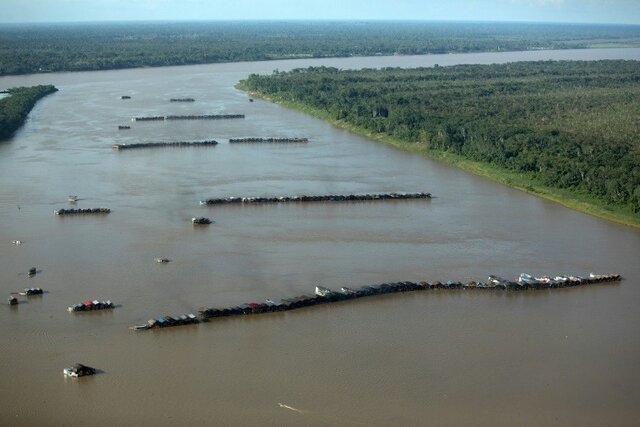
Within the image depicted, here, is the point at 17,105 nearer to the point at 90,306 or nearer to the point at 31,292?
the point at 31,292

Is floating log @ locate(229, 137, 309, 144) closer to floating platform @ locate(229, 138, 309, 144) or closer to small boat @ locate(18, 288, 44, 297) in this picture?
floating platform @ locate(229, 138, 309, 144)

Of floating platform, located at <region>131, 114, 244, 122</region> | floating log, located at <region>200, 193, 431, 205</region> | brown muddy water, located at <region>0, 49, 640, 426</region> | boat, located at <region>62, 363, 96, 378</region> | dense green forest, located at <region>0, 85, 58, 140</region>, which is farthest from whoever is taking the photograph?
floating platform, located at <region>131, 114, 244, 122</region>

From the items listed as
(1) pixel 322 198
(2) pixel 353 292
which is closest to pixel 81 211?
(1) pixel 322 198

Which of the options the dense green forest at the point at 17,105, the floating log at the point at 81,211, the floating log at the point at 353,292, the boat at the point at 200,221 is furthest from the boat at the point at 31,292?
the dense green forest at the point at 17,105

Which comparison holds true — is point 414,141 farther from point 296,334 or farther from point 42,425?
point 42,425

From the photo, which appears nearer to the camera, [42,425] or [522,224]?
[42,425]

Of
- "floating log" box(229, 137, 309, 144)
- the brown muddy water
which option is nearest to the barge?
the brown muddy water

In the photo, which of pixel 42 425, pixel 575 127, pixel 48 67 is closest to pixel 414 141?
pixel 575 127
